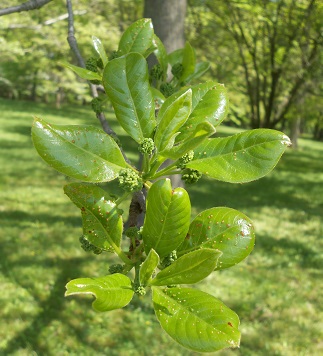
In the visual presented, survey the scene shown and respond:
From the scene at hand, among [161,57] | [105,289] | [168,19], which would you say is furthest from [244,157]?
[168,19]

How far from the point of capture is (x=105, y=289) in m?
0.65

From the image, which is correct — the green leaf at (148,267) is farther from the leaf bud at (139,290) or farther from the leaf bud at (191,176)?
the leaf bud at (191,176)

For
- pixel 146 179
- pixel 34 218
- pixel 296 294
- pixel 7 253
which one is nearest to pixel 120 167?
pixel 146 179

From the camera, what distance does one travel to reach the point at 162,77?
123 cm

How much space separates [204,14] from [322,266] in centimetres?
547

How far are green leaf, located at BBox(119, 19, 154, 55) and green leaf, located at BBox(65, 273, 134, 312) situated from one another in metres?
0.64

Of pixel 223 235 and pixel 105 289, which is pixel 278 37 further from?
pixel 105 289

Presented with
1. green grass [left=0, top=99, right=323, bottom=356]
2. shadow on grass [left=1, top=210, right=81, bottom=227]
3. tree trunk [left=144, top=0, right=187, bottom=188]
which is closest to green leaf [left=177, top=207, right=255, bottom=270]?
tree trunk [left=144, top=0, right=187, bottom=188]

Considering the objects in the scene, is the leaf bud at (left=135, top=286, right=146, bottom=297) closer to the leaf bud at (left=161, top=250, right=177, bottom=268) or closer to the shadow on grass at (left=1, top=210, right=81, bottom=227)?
the leaf bud at (left=161, top=250, right=177, bottom=268)

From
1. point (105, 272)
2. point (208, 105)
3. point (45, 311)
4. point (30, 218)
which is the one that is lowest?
point (30, 218)

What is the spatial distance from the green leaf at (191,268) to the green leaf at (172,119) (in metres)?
A: 0.19

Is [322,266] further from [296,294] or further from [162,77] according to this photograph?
[162,77]

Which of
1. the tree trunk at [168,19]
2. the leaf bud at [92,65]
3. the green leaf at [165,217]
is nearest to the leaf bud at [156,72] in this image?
the leaf bud at [92,65]

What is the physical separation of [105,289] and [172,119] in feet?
0.96
